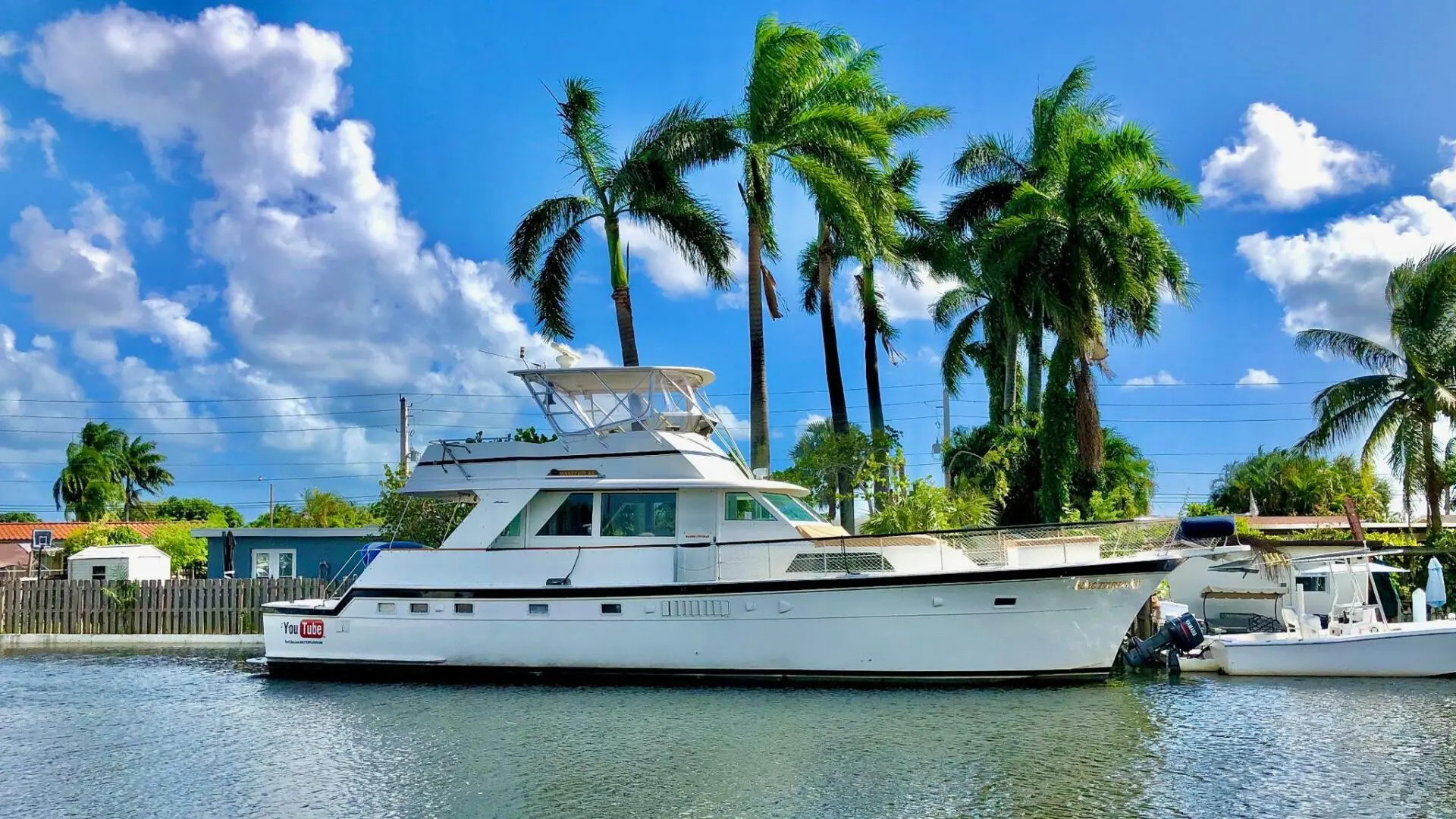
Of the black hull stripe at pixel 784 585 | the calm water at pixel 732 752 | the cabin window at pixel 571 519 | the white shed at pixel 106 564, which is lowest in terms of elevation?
the calm water at pixel 732 752

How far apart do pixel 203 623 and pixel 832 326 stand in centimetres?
1570

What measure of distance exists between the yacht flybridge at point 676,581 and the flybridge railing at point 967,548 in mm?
25

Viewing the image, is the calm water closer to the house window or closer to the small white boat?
the small white boat

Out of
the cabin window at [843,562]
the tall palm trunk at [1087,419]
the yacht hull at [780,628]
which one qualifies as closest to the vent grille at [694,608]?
the yacht hull at [780,628]

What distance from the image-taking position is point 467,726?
13.6m

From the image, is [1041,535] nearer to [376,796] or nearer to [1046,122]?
[376,796]

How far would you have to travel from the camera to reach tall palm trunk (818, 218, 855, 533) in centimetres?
2498

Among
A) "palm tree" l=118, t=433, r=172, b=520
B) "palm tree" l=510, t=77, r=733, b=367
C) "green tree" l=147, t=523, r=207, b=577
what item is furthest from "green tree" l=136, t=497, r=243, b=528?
"palm tree" l=510, t=77, r=733, b=367

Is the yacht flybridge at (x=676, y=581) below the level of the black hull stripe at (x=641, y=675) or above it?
above

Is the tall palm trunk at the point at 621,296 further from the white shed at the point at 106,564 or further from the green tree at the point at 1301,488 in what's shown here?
the green tree at the point at 1301,488

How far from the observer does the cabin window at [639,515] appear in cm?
1700

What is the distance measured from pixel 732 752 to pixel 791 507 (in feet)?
20.5

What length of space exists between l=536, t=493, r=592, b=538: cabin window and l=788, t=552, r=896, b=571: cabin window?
3.43 metres

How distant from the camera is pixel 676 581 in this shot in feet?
54.2
